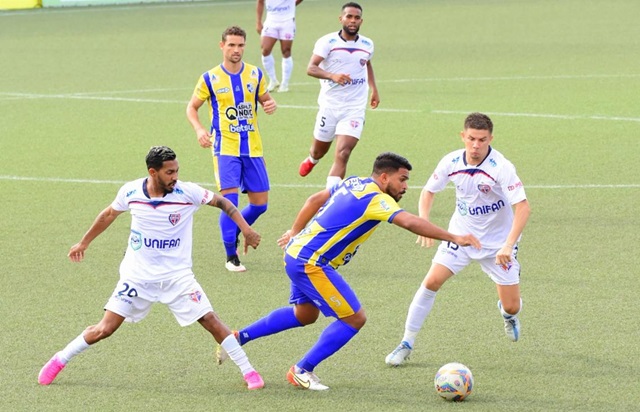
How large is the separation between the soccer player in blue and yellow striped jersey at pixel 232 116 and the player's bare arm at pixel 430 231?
3.93 metres

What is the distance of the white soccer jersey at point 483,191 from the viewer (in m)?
8.53

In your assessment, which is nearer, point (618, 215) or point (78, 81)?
point (618, 215)

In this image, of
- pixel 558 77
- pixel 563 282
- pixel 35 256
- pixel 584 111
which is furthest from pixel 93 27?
pixel 563 282

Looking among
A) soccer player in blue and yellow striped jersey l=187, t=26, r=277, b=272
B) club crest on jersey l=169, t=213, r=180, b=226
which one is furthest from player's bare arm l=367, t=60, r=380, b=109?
club crest on jersey l=169, t=213, r=180, b=226

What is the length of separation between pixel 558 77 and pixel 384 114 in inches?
176

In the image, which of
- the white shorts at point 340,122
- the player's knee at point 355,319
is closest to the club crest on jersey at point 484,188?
the player's knee at point 355,319

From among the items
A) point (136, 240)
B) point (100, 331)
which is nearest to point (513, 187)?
point (136, 240)

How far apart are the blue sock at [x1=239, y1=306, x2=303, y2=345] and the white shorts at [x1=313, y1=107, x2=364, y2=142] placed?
5.35m

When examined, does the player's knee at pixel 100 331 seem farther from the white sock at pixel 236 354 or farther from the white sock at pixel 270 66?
the white sock at pixel 270 66

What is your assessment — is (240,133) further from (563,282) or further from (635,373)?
(635,373)

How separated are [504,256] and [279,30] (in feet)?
44.6

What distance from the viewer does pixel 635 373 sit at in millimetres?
8305

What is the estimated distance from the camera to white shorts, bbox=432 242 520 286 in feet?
28.7

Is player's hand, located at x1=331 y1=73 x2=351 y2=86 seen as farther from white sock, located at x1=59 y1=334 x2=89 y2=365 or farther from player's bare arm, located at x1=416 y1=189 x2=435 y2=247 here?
white sock, located at x1=59 y1=334 x2=89 y2=365
